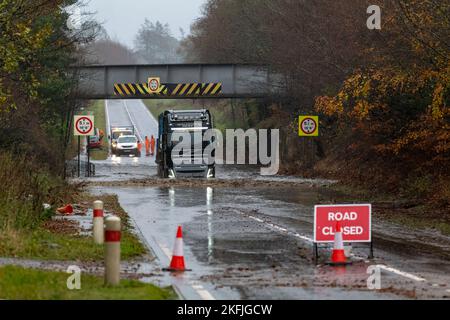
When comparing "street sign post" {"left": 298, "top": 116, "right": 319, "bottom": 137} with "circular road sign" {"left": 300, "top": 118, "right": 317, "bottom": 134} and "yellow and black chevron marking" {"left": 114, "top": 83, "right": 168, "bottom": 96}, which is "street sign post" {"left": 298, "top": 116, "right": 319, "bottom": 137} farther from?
"yellow and black chevron marking" {"left": 114, "top": 83, "right": 168, "bottom": 96}

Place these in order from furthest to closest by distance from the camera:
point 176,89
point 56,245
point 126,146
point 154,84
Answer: point 126,146
point 154,84
point 176,89
point 56,245

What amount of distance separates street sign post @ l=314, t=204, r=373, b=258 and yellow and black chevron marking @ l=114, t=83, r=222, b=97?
5439cm

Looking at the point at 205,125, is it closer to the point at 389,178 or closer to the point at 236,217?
the point at 389,178

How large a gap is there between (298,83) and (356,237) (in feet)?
140

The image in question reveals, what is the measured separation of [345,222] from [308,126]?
35461mm

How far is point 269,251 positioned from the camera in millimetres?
19781

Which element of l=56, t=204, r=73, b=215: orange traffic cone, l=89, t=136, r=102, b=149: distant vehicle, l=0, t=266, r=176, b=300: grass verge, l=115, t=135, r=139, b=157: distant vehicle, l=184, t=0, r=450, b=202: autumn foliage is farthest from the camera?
l=89, t=136, r=102, b=149: distant vehicle

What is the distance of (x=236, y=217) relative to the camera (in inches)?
1104

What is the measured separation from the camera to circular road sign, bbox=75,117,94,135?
4946 centimetres

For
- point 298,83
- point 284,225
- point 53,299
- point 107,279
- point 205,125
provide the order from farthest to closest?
point 298,83 < point 205,125 < point 284,225 < point 107,279 < point 53,299

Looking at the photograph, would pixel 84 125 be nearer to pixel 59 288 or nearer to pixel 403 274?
pixel 403 274

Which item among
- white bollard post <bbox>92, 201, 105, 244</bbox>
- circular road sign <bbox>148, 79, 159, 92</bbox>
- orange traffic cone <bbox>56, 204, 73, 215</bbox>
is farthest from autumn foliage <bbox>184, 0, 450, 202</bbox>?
white bollard post <bbox>92, 201, 105, 244</bbox>

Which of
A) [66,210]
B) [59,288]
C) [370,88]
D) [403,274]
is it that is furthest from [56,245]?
[370,88]

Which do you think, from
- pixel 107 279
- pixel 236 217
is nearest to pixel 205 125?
pixel 236 217
